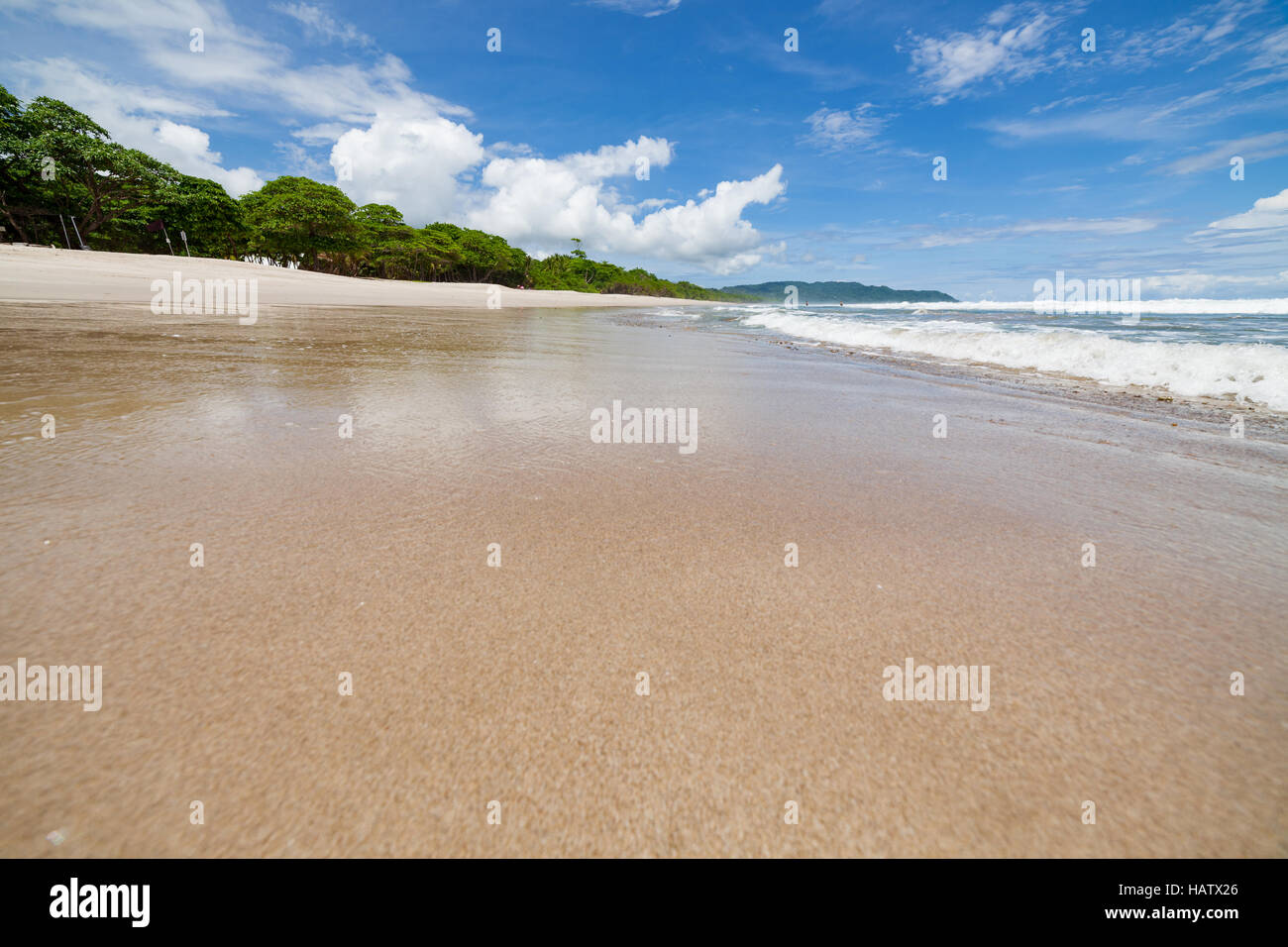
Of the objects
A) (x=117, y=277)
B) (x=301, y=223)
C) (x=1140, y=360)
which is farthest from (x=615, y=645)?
(x=301, y=223)

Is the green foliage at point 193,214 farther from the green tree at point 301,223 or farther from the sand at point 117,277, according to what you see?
the sand at point 117,277

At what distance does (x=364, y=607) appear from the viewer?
1.77 meters

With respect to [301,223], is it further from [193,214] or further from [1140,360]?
[1140,360]

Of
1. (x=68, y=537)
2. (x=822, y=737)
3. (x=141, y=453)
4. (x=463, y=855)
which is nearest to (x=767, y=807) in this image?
(x=822, y=737)

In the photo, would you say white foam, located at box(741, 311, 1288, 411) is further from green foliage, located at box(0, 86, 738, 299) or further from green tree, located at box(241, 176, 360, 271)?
green tree, located at box(241, 176, 360, 271)

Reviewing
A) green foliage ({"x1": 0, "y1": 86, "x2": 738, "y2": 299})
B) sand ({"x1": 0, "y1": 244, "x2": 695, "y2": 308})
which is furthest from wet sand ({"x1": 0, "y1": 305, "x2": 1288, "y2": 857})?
green foliage ({"x1": 0, "y1": 86, "x2": 738, "y2": 299})

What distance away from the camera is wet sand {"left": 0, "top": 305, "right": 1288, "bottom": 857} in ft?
3.70

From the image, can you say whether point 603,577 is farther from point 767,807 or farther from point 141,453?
point 141,453

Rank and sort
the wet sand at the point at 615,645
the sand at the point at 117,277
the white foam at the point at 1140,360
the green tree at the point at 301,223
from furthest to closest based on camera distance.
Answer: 1. the green tree at the point at 301,223
2. the sand at the point at 117,277
3. the white foam at the point at 1140,360
4. the wet sand at the point at 615,645

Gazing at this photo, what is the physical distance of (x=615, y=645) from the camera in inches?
65.6

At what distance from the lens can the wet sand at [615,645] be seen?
1.13m

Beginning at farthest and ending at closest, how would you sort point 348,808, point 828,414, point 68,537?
point 828,414, point 68,537, point 348,808

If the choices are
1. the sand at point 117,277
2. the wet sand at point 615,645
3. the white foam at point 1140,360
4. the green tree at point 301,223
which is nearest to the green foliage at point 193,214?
the green tree at point 301,223
